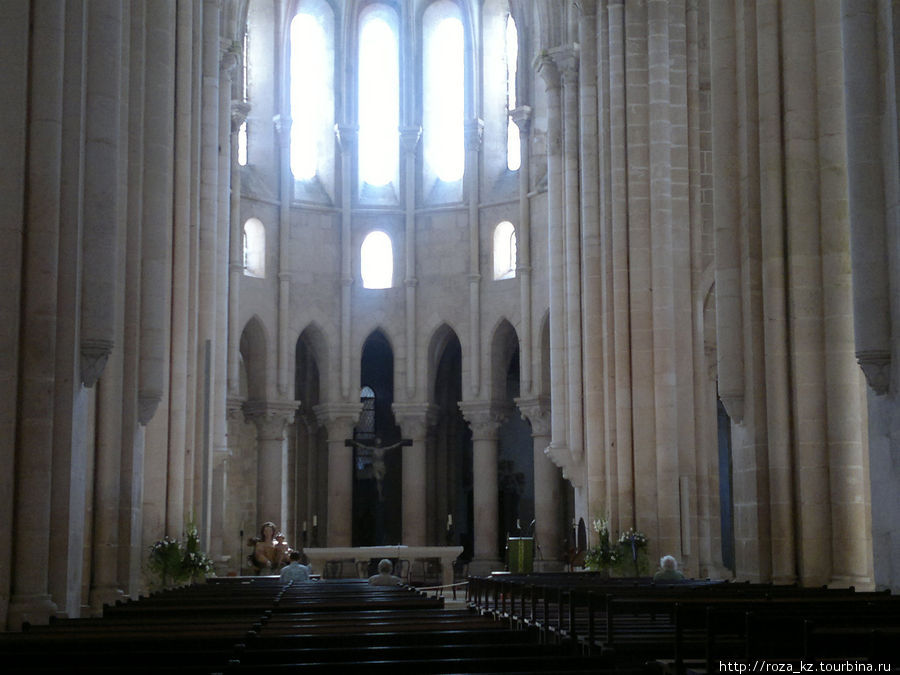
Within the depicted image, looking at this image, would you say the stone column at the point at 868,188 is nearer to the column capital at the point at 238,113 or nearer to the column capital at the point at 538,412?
the column capital at the point at 538,412

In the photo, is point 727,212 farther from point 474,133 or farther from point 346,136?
point 346,136

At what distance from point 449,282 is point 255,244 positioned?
5994 mm

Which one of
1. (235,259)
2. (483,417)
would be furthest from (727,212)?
(483,417)

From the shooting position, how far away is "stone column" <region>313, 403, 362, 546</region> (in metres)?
41.2

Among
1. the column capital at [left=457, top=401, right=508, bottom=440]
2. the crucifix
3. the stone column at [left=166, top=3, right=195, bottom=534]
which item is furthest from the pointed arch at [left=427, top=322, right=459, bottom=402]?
the stone column at [left=166, top=3, right=195, bottom=534]

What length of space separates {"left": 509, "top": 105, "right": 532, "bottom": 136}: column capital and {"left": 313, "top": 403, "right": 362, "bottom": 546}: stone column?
9597 millimetres

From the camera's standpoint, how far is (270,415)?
132 feet

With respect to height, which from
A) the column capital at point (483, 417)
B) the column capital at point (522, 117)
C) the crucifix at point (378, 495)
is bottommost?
the crucifix at point (378, 495)

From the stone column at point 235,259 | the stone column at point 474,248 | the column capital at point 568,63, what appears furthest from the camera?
the stone column at point 474,248

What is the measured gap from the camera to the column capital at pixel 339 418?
41.5 metres

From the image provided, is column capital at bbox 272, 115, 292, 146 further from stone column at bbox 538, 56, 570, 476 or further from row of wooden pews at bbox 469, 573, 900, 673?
row of wooden pews at bbox 469, 573, 900, 673

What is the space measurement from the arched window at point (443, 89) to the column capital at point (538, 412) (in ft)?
26.4

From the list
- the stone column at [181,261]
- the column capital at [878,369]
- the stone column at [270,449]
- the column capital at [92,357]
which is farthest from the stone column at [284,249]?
the column capital at [878,369]

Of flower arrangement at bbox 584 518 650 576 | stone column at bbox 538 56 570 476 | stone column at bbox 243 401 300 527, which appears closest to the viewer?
flower arrangement at bbox 584 518 650 576
